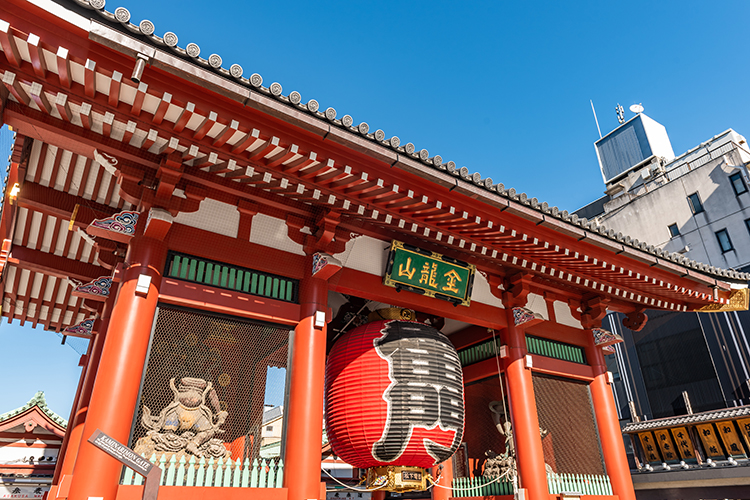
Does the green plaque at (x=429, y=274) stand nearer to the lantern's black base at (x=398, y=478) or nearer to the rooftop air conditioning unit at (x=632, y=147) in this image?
the lantern's black base at (x=398, y=478)

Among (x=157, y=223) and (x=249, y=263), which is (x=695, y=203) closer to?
(x=249, y=263)

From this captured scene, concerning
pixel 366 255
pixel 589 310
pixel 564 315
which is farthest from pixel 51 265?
pixel 589 310

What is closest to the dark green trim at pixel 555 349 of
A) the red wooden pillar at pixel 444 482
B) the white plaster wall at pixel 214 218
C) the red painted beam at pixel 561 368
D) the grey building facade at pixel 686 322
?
the red painted beam at pixel 561 368

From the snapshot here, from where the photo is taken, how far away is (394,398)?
6.81m

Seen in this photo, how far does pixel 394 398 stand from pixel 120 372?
11.8 feet

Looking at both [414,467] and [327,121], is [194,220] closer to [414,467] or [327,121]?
[327,121]

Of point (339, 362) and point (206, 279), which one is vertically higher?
point (206, 279)

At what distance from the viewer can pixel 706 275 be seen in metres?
9.92

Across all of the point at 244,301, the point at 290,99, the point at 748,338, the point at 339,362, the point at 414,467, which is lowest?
the point at 414,467

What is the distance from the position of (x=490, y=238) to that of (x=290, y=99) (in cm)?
404

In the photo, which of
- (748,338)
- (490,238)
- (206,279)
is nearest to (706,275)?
(490,238)

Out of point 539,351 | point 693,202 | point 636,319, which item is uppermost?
point 693,202

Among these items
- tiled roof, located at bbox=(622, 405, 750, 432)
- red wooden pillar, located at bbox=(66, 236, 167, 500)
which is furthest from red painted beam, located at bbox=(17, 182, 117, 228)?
tiled roof, located at bbox=(622, 405, 750, 432)

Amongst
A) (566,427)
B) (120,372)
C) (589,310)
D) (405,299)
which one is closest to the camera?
(120,372)
